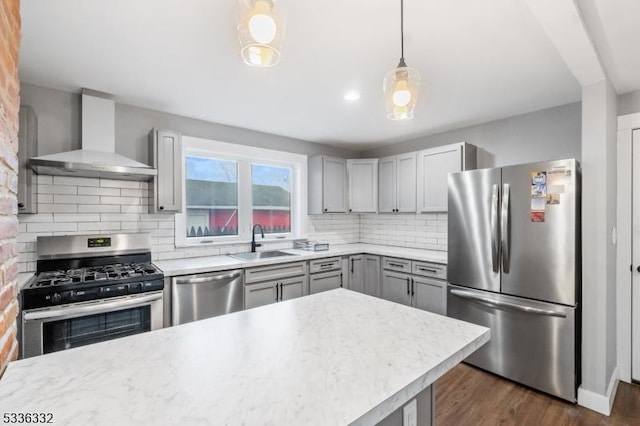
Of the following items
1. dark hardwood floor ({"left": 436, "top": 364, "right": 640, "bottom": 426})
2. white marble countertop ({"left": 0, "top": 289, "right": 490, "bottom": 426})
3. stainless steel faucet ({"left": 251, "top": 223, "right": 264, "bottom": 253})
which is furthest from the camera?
stainless steel faucet ({"left": 251, "top": 223, "right": 264, "bottom": 253})

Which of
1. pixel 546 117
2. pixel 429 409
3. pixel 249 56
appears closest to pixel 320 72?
pixel 249 56

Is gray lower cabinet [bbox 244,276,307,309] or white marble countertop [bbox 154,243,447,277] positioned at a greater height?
white marble countertop [bbox 154,243,447,277]

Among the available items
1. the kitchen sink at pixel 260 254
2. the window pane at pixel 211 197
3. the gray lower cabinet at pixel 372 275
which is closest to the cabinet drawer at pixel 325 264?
the kitchen sink at pixel 260 254

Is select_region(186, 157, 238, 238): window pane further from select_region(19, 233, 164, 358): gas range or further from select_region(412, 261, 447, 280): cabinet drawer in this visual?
select_region(412, 261, 447, 280): cabinet drawer

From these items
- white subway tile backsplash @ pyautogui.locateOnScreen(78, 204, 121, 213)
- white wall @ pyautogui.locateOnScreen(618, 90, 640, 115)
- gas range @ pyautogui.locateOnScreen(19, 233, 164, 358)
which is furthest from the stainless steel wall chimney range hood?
white wall @ pyautogui.locateOnScreen(618, 90, 640, 115)

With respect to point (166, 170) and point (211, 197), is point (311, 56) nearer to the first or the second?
point (166, 170)

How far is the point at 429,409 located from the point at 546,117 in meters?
3.04

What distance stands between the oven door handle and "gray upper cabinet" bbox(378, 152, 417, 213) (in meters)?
2.91

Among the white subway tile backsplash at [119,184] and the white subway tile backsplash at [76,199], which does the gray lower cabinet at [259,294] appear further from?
the white subway tile backsplash at [76,199]

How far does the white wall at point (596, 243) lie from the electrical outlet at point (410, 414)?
6.07 feet

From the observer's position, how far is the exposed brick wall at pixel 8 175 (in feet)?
3.12

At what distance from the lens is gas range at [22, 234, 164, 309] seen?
2.00 metres

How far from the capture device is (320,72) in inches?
87.7

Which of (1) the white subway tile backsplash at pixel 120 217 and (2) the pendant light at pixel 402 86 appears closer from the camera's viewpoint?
(2) the pendant light at pixel 402 86
